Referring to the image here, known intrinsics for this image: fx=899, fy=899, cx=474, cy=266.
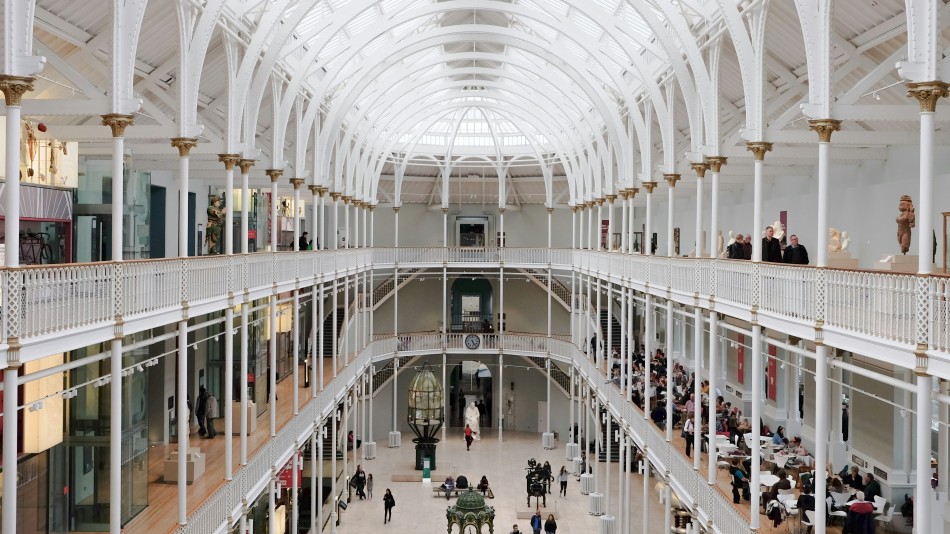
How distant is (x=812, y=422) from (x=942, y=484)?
7.55m

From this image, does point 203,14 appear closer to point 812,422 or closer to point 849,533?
point 849,533

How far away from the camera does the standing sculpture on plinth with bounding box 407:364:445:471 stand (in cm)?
3944

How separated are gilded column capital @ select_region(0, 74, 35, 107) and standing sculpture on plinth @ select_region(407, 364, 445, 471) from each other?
30.7 metres

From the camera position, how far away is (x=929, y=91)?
9.80 metres

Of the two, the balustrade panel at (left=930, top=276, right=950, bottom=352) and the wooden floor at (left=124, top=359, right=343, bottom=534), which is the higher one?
the balustrade panel at (left=930, top=276, right=950, bottom=352)

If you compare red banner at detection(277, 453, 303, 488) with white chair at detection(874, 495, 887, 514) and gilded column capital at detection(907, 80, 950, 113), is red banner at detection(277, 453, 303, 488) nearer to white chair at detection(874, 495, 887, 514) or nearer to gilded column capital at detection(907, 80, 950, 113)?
white chair at detection(874, 495, 887, 514)

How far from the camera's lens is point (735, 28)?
655 inches

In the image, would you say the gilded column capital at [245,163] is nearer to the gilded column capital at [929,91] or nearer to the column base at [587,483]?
the gilded column capital at [929,91]

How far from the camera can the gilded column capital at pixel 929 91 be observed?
385 inches

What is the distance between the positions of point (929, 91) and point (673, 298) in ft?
39.8

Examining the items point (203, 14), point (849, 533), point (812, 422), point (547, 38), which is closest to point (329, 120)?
point (547, 38)

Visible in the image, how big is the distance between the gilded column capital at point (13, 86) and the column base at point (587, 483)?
3010cm

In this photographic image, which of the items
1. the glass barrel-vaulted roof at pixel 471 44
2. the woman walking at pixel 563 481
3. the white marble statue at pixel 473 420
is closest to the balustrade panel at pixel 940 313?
the glass barrel-vaulted roof at pixel 471 44

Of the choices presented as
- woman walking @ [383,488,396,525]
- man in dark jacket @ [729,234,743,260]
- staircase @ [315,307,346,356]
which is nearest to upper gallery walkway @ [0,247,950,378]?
man in dark jacket @ [729,234,743,260]
